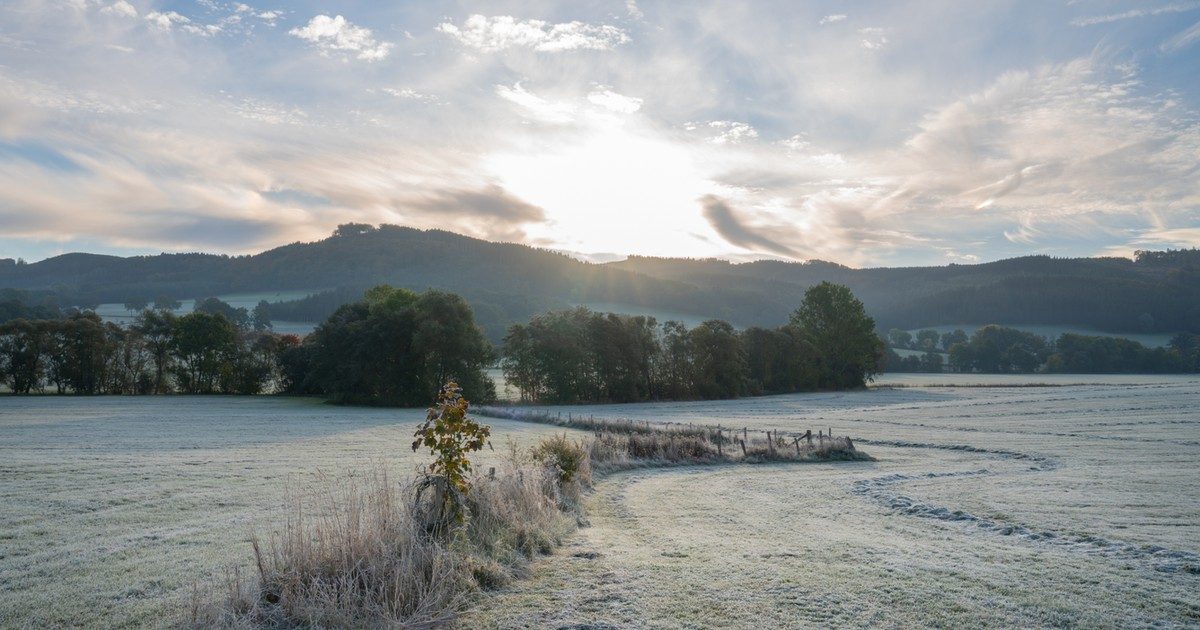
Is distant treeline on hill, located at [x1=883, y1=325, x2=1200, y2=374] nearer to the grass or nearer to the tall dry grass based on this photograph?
the grass

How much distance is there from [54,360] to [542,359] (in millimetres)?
49999

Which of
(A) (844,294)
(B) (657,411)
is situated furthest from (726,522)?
(A) (844,294)

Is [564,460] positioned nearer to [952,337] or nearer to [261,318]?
[261,318]

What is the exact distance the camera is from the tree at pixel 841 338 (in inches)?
3836

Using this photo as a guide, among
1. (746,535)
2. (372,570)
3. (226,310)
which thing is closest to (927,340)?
(226,310)

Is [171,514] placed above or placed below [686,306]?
below

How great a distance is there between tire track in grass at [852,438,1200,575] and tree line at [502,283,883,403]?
184ft

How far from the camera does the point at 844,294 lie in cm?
10019

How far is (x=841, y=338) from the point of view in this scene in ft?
325

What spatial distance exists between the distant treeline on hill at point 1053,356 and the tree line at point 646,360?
132 feet

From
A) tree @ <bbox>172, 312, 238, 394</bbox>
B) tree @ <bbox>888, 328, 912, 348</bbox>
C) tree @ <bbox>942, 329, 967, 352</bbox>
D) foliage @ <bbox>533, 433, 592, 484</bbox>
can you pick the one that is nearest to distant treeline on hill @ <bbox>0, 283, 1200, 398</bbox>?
tree @ <bbox>172, 312, 238, 394</bbox>

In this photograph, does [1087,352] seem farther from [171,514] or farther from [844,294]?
[171,514]

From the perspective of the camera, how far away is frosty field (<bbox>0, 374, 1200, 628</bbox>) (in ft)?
26.8

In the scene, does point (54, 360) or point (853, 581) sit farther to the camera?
point (54, 360)
